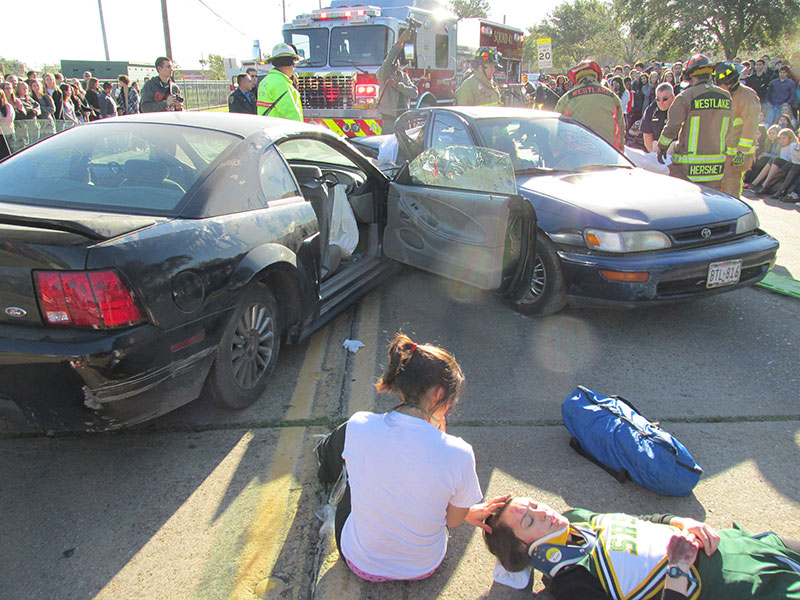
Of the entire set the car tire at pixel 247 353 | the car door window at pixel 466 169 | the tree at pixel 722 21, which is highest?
the tree at pixel 722 21

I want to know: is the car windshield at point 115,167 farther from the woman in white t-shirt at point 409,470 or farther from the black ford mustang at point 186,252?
the woman in white t-shirt at point 409,470

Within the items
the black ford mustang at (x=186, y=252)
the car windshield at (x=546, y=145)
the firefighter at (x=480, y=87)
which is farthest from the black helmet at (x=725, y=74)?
the black ford mustang at (x=186, y=252)

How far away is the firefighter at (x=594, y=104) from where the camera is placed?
6.37 metres

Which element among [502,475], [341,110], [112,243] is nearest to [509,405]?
[502,475]

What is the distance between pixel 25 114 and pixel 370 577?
36.3 ft

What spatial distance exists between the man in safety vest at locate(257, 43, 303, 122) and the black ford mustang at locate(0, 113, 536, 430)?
2.36m

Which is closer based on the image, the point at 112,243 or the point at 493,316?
the point at 112,243

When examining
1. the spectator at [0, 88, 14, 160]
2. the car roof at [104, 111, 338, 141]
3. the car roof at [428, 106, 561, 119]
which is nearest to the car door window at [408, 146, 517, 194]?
the car roof at [428, 106, 561, 119]

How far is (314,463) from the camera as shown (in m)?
2.73

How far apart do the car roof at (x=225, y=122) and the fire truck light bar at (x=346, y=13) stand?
913cm

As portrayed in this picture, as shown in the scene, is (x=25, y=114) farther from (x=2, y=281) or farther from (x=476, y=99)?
(x=2, y=281)

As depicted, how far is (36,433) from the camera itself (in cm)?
293

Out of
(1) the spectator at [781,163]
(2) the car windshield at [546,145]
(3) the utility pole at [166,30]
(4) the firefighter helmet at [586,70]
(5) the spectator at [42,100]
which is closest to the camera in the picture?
(2) the car windshield at [546,145]

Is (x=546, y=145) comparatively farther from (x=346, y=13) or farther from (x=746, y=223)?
(x=346, y=13)
